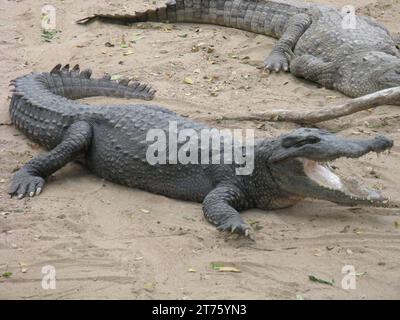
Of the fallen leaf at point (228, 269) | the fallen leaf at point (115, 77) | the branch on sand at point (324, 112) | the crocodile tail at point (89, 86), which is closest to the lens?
the fallen leaf at point (228, 269)

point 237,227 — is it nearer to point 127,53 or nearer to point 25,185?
point 25,185

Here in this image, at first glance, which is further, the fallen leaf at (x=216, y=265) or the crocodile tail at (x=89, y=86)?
the crocodile tail at (x=89, y=86)

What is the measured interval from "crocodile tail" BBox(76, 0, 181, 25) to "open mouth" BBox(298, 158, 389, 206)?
15.0 ft

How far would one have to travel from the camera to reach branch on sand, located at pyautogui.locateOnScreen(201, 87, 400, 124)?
6203mm

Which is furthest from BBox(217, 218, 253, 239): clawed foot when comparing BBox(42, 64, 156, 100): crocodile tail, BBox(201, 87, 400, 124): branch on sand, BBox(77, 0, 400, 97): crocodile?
BBox(77, 0, 400, 97): crocodile

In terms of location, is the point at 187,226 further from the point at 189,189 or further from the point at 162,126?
the point at 162,126

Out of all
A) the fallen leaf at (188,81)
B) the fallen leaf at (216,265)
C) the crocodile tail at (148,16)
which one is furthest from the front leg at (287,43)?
the fallen leaf at (216,265)

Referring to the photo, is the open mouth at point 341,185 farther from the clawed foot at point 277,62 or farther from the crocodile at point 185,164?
the clawed foot at point 277,62

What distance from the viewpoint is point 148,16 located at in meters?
9.00

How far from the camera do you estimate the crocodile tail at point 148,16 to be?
8.71m

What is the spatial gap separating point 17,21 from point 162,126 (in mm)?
4370

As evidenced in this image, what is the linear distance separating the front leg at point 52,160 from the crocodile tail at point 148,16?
140 inches

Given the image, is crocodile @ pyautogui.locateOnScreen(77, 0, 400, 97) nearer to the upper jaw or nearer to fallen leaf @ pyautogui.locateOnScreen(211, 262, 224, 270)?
the upper jaw

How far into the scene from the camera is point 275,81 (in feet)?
25.0
